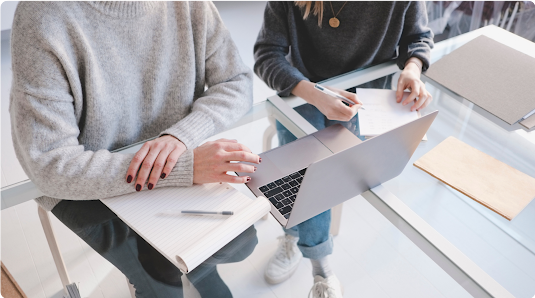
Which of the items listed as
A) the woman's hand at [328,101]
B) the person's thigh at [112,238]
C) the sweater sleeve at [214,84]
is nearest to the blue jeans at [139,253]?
the person's thigh at [112,238]

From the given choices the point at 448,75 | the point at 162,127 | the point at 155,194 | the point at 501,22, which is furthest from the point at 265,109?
the point at 501,22

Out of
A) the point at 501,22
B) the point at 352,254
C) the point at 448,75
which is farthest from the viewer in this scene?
the point at 501,22

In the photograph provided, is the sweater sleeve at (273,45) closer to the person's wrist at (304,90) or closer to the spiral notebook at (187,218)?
the person's wrist at (304,90)

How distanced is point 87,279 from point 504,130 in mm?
1021

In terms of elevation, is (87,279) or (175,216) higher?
(175,216)

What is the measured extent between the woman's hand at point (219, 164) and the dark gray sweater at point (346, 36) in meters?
0.37

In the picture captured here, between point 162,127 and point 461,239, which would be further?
point 162,127

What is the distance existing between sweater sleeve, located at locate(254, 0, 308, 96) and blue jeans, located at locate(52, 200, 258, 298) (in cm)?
56

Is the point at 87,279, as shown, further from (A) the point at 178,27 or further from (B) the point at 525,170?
(B) the point at 525,170

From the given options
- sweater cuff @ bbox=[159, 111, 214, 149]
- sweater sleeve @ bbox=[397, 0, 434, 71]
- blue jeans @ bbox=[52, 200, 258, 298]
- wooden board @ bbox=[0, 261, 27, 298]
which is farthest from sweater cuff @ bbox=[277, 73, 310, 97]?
wooden board @ bbox=[0, 261, 27, 298]

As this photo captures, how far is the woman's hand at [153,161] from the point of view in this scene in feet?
2.74

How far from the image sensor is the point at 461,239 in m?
0.81

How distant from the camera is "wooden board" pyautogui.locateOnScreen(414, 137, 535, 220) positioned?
34.4 inches

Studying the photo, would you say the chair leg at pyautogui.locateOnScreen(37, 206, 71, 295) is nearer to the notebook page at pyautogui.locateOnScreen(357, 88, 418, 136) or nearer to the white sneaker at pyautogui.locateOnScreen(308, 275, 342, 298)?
the white sneaker at pyautogui.locateOnScreen(308, 275, 342, 298)
